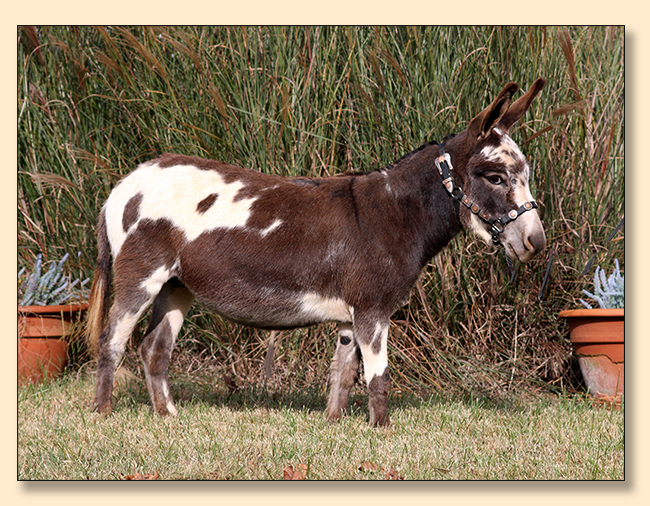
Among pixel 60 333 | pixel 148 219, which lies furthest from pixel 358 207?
pixel 60 333

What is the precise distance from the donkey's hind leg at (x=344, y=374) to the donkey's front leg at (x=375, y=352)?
25 cm

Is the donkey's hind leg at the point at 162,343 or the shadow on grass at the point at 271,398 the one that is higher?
the donkey's hind leg at the point at 162,343

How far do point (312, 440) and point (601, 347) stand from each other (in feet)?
6.66

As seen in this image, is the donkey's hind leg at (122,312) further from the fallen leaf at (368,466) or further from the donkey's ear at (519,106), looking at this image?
the donkey's ear at (519,106)

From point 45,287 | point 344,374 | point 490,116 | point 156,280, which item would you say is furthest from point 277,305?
point 45,287

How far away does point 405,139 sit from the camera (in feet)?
15.1

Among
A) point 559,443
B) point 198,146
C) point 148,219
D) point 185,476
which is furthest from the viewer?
point 198,146

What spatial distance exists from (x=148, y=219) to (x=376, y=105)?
185cm

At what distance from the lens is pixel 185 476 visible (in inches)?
115

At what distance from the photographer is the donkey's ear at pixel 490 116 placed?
11.0 ft

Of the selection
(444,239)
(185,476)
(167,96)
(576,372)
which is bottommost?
(576,372)

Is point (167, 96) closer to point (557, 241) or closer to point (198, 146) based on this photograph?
point (198, 146)

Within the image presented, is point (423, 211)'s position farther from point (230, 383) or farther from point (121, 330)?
point (230, 383)

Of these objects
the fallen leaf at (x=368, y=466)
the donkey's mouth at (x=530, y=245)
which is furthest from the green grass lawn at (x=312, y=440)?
the donkey's mouth at (x=530, y=245)
